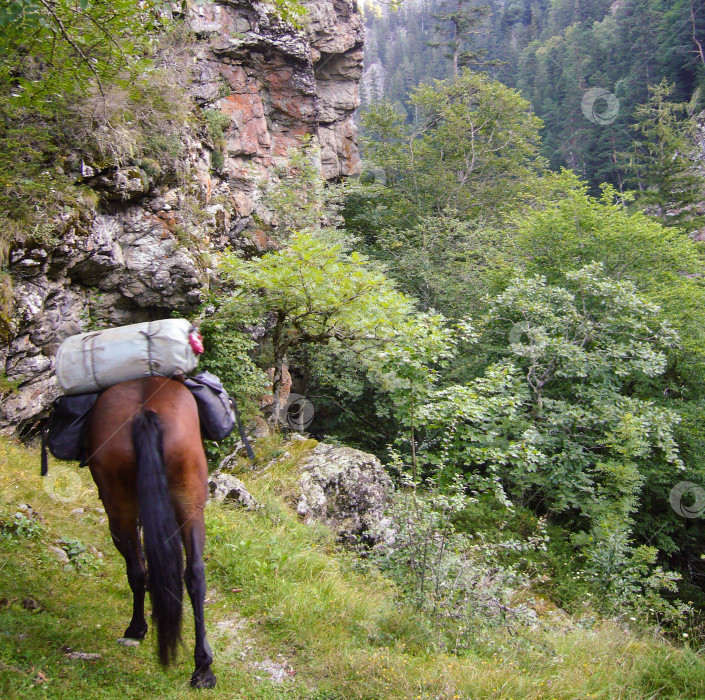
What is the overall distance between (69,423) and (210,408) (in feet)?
2.82

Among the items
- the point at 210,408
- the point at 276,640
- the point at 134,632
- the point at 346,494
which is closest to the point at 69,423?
the point at 210,408

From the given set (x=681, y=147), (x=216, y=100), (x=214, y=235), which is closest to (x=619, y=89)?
(x=681, y=147)

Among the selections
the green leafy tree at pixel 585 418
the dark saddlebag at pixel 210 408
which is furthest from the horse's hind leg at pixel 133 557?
the green leafy tree at pixel 585 418

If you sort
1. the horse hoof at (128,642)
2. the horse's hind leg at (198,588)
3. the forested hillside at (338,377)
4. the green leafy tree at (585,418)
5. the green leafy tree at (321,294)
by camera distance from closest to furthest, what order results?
1. the horse's hind leg at (198,588)
2. the horse hoof at (128,642)
3. the forested hillside at (338,377)
4. the green leafy tree at (321,294)
5. the green leafy tree at (585,418)

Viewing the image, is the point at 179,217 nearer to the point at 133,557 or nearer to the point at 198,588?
the point at 133,557

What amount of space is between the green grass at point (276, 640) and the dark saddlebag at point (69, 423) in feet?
3.61

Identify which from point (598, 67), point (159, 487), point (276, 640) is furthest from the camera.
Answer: point (598, 67)

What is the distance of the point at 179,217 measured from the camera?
8570 millimetres

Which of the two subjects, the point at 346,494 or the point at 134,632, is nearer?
the point at 134,632

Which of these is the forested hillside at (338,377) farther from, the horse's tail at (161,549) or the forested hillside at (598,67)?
the forested hillside at (598,67)

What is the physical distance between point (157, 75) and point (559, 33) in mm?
58068

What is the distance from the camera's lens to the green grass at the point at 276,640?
2799 mm

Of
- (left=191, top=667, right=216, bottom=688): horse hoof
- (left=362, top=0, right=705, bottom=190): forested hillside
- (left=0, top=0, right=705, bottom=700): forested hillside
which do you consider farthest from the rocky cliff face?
(left=362, top=0, right=705, bottom=190): forested hillside

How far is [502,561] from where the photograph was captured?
26.0ft
